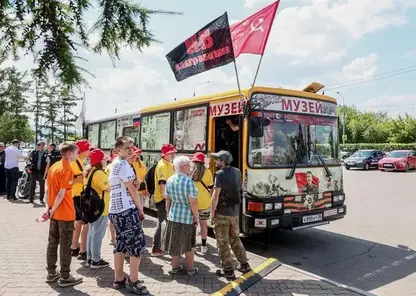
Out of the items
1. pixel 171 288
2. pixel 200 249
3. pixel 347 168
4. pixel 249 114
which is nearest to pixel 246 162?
pixel 249 114

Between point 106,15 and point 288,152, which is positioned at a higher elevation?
point 106,15

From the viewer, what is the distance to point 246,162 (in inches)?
249

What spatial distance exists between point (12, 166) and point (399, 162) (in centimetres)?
2470

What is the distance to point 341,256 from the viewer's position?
249 inches

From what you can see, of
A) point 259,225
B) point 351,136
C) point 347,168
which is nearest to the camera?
point 259,225

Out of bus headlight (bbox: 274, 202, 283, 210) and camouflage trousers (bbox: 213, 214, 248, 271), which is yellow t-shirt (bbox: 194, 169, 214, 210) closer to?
camouflage trousers (bbox: 213, 214, 248, 271)

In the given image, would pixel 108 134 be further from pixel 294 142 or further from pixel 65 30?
pixel 65 30

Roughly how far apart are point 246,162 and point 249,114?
2.76 feet

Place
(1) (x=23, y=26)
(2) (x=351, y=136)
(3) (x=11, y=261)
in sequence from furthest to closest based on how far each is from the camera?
1. (2) (x=351, y=136)
2. (3) (x=11, y=261)
3. (1) (x=23, y=26)

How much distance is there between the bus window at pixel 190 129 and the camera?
7566 millimetres

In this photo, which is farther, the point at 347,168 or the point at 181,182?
the point at 347,168

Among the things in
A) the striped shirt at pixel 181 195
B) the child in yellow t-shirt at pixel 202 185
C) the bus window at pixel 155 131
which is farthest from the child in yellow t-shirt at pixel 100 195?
the bus window at pixel 155 131

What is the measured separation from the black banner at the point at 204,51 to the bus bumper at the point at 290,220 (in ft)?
10.3

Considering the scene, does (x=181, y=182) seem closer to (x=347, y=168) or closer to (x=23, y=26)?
(x=23, y=26)
